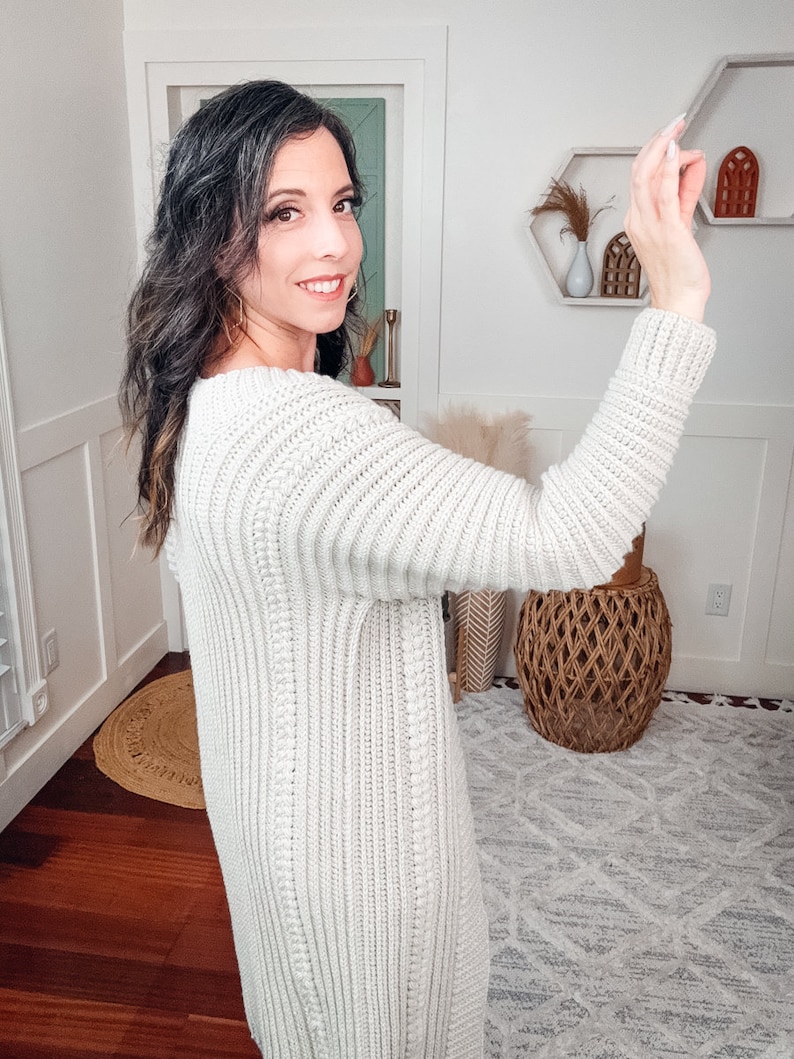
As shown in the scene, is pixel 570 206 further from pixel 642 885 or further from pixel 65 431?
pixel 642 885

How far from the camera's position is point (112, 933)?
204 centimetres

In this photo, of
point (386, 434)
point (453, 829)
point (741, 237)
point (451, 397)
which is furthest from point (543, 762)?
point (386, 434)

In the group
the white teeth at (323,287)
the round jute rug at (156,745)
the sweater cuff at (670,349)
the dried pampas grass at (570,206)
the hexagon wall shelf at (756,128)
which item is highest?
the hexagon wall shelf at (756,128)

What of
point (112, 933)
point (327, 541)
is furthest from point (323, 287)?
point (112, 933)

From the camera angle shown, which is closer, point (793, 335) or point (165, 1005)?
point (165, 1005)

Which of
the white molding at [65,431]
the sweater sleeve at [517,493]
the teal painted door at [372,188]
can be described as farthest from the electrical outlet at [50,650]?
the sweater sleeve at [517,493]

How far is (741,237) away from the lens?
107 inches

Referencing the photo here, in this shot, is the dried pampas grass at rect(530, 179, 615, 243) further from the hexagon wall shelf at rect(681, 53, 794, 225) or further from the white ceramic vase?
the hexagon wall shelf at rect(681, 53, 794, 225)

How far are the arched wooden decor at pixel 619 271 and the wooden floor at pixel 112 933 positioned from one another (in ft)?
6.26

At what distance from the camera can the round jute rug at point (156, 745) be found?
8.39 feet

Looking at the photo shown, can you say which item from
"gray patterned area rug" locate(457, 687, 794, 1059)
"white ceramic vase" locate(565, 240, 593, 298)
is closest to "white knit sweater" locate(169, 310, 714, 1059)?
"gray patterned area rug" locate(457, 687, 794, 1059)

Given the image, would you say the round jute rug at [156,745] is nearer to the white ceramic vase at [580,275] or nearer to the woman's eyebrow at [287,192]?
the white ceramic vase at [580,275]

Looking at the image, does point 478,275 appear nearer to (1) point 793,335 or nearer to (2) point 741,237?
(2) point 741,237

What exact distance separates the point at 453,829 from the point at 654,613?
1.88 metres
